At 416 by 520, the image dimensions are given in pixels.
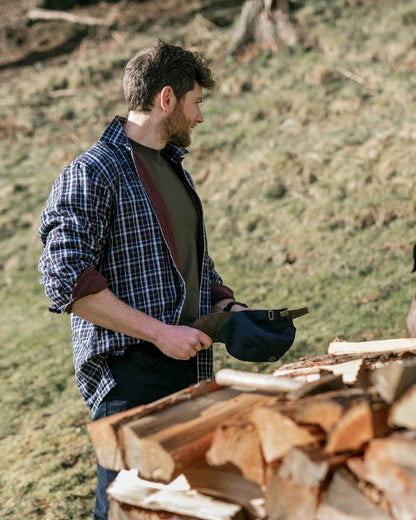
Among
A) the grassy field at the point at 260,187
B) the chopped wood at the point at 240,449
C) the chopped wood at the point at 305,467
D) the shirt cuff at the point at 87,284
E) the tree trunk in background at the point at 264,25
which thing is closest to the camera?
the chopped wood at the point at 305,467

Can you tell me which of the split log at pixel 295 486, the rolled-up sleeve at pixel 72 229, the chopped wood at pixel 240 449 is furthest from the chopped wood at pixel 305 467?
the rolled-up sleeve at pixel 72 229

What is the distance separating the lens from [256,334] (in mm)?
→ 2760

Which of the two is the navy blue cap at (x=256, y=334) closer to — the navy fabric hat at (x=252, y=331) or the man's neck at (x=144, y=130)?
the navy fabric hat at (x=252, y=331)

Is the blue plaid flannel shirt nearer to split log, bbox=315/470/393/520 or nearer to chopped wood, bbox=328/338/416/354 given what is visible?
chopped wood, bbox=328/338/416/354

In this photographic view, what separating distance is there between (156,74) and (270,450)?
6.04 ft

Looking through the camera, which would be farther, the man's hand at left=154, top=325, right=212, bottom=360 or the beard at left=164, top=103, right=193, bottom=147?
the beard at left=164, top=103, right=193, bottom=147

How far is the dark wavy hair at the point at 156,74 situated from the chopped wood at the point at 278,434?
1.70 meters

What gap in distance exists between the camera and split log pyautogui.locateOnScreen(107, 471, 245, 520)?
1.90m

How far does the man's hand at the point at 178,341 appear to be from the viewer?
2596 millimetres

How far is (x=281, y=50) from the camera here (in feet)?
40.4

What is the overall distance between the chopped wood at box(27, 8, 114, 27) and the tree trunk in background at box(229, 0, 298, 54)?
450 centimetres

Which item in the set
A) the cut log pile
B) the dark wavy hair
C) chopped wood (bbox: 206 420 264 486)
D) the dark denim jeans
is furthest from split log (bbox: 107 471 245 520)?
the dark wavy hair

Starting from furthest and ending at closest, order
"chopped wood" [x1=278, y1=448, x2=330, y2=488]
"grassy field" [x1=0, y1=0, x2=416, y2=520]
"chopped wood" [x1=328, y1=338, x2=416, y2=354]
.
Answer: "grassy field" [x1=0, y1=0, x2=416, y2=520]
"chopped wood" [x1=328, y1=338, x2=416, y2=354]
"chopped wood" [x1=278, y1=448, x2=330, y2=488]

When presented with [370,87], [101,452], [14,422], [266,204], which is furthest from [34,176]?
[101,452]
